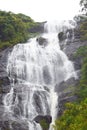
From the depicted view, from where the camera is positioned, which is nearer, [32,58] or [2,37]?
[32,58]

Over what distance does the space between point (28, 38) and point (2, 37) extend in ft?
16.2

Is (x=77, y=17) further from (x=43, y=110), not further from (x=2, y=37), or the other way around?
(x=43, y=110)

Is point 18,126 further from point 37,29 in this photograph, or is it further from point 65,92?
point 37,29

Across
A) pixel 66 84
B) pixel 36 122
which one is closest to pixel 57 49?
pixel 66 84

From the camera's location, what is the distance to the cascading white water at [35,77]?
1387 inches

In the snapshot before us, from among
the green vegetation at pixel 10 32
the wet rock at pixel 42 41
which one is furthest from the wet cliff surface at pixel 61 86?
the green vegetation at pixel 10 32

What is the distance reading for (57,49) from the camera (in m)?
50.2

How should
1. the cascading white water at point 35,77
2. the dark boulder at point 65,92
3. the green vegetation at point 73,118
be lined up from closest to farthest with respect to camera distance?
the green vegetation at point 73,118 → the cascading white water at point 35,77 → the dark boulder at point 65,92

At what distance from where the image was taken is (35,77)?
42812 mm

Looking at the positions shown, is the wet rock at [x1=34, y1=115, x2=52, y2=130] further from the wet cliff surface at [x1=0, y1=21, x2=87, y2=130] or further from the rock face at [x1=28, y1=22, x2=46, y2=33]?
the rock face at [x1=28, y1=22, x2=46, y2=33]

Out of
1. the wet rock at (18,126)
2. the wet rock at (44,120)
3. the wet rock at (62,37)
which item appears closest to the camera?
the wet rock at (18,126)

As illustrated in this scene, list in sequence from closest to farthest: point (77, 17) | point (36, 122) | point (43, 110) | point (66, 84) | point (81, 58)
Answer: point (36, 122) → point (43, 110) → point (66, 84) → point (81, 58) → point (77, 17)

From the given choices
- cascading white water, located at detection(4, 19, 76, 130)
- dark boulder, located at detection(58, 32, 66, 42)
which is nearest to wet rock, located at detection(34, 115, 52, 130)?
cascading white water, located at detection(4, 19, 76, 130)

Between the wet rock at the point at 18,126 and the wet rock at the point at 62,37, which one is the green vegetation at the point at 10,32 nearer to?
the wet rock at the point at 62,37
